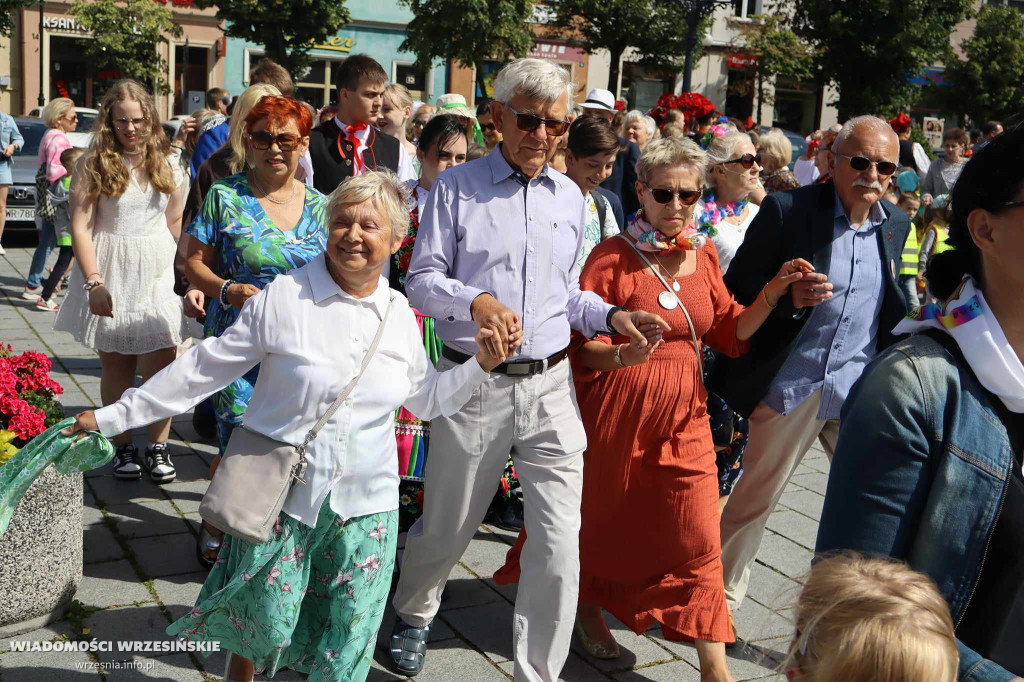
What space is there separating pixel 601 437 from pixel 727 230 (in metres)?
2.00

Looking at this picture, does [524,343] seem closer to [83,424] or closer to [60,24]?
[83,424]

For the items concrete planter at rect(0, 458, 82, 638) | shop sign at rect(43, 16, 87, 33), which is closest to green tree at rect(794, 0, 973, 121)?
shop sign at rect(43, 16, 87, 33)

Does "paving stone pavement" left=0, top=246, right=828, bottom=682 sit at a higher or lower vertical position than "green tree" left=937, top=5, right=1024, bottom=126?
lower

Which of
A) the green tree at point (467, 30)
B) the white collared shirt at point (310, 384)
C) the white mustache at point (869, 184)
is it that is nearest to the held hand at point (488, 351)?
the white collared shirt at point (310, 384)

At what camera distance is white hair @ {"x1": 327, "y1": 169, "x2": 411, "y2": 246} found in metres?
3.09

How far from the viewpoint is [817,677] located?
1.54m

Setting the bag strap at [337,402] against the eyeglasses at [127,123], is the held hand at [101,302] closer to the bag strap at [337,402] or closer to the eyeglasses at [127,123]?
the eyeglasses at [127,123]

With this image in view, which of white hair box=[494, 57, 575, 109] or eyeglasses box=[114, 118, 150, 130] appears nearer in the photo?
white hair box=[494, 57, 575, 109]

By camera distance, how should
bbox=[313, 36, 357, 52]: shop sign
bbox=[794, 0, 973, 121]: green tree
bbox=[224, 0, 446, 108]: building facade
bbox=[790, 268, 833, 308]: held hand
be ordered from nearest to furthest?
bbox=[790, 268, 833, 308]: held hand, bbox=[794, 0, 973, 121]: green tree, bbox=[224, 0, 446, 108]: building facade, bbox=[313, 36, 357, 52]: shop sign

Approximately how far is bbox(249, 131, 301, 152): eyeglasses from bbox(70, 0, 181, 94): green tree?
95.6 feet

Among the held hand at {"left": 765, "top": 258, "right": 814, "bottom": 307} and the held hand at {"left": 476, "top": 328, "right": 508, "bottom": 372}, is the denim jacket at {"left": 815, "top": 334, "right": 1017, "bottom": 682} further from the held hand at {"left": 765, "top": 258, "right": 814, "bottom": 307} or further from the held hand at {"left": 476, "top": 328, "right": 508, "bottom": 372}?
the held hand at {"left": 765, "top": 258, "right": 814, "bottom": 307}

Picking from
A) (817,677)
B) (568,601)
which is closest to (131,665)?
(568,601)

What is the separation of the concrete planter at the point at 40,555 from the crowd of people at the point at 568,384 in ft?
2.12

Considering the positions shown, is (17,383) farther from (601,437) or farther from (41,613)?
(601,437)
